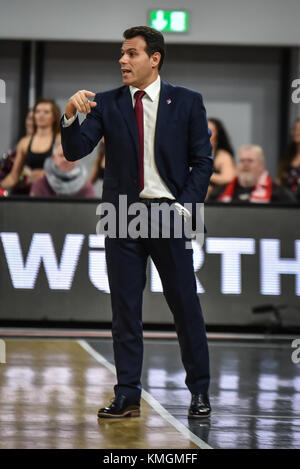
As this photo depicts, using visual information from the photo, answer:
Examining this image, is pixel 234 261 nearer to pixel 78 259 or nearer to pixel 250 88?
pixel 78 259

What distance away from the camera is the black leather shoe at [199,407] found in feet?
16.7

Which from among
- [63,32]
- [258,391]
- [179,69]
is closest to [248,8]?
[179,69]

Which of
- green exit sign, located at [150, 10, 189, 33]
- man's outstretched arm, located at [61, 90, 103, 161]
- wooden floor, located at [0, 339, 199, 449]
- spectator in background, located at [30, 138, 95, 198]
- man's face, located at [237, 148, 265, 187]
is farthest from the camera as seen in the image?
green exit sign, located at [150, 10, 189, 33]

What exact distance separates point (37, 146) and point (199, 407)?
5.45 meters

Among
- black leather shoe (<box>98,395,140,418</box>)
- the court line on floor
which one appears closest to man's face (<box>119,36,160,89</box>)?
black leather shoe (<box>98,395,140,418</box>)

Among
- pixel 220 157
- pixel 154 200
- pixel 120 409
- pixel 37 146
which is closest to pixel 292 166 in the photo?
pixel 220 157

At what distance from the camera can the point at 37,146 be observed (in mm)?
10055

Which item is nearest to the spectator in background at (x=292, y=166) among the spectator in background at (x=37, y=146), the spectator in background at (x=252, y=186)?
the spectator in background at (x=252, y=186)

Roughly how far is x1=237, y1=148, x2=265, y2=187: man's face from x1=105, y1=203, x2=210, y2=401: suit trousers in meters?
4.53

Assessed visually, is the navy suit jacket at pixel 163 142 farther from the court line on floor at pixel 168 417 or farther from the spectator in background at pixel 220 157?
the spectator in background at pixel 220 157

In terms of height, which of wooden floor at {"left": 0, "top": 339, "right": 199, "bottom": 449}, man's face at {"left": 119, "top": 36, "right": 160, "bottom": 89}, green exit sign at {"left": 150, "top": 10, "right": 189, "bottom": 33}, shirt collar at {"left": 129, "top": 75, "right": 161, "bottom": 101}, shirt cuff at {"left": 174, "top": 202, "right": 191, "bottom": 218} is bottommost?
wooden floor at {"left": 0, "top": 339, "right": 199, "bottom": 449}

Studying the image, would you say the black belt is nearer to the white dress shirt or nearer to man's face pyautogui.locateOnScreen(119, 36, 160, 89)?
the white dress shirt

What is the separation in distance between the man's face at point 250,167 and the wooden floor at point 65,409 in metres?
2.87

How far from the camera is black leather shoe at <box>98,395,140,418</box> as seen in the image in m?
5.02
